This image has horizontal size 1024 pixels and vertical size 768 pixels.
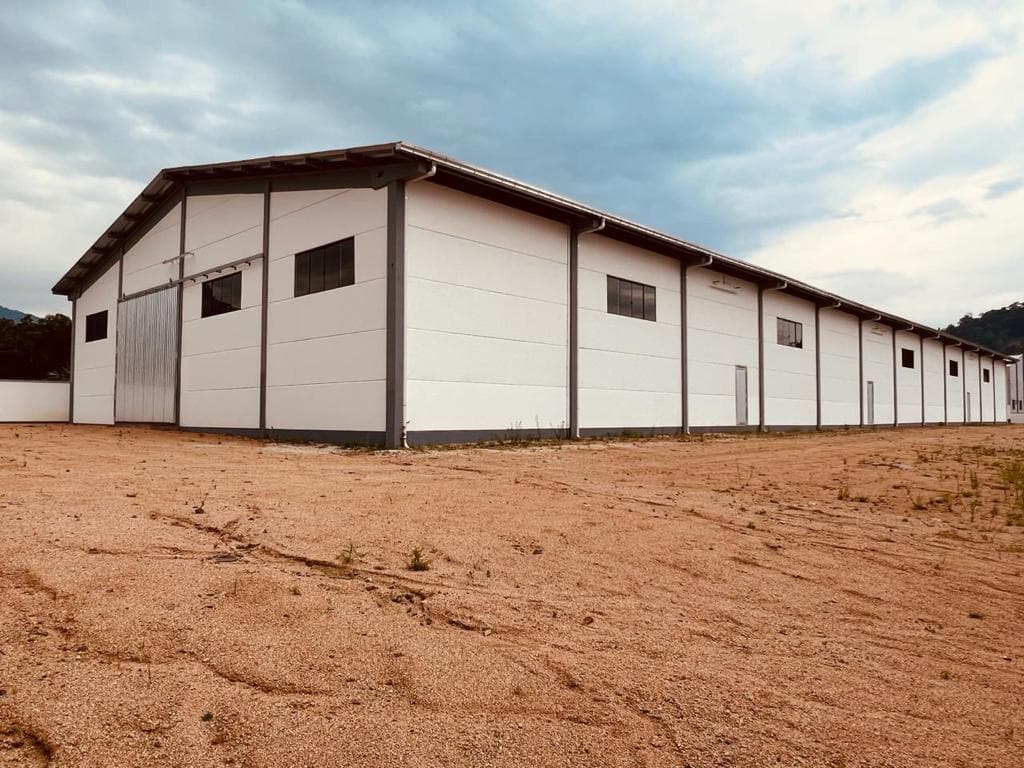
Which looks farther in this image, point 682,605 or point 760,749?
point 682,605

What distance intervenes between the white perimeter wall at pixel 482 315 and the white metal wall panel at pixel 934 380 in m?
30.2

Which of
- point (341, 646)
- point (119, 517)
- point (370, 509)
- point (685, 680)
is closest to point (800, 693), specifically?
point (685, 680)

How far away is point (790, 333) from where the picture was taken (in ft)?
85.4

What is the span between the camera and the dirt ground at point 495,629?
2584 millimetres

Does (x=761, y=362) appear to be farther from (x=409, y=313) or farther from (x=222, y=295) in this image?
(x=222, y=295)

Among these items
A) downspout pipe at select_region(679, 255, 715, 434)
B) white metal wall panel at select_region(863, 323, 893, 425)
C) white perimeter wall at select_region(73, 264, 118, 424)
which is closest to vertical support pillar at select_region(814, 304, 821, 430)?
white metal wall panel at select_region(863, 323, 893, 425)

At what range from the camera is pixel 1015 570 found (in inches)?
204

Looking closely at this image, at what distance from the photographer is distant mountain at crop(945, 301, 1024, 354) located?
94750mm

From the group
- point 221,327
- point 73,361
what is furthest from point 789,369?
point 73,361

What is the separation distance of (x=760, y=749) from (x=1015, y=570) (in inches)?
155

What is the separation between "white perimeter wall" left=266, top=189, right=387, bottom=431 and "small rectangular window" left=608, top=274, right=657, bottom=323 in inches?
277

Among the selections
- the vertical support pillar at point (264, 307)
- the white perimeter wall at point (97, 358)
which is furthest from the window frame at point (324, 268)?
the white perimeter wall at point (97, 358)

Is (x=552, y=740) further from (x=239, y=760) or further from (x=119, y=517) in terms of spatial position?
(x=119, y=517)

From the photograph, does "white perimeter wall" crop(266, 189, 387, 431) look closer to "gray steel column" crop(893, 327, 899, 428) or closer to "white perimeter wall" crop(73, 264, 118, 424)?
"white perimeter wall" crop(73, 264, 118, 424)
